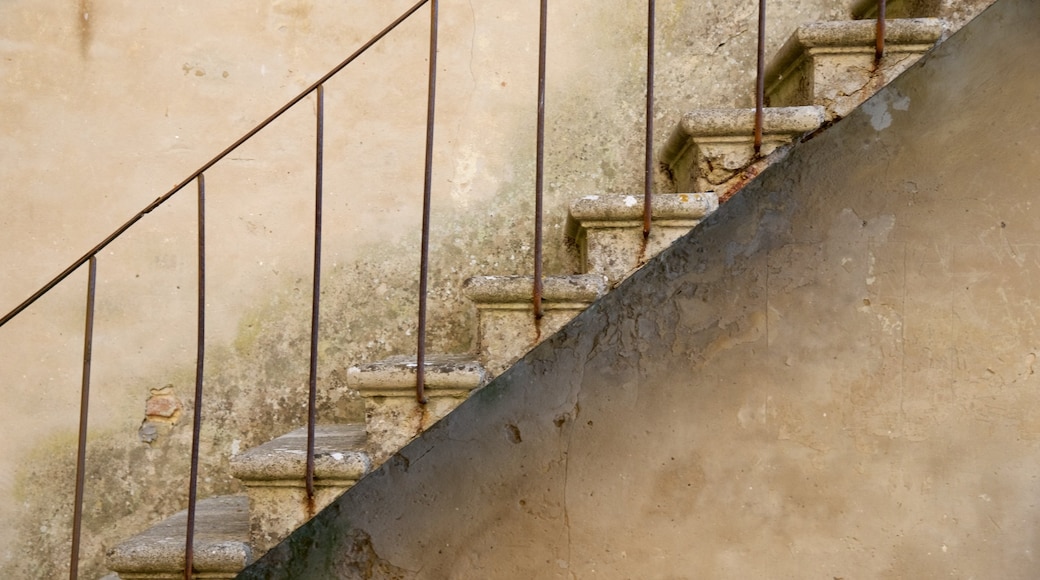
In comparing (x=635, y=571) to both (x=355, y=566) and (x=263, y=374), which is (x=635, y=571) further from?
(x=263, y=374)

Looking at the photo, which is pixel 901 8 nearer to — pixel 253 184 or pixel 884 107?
pixel 884 107

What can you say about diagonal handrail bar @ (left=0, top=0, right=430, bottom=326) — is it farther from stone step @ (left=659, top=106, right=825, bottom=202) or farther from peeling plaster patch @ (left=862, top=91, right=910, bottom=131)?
peeling plaster patch @ (left=862, top=91, right=910, bottom=131)

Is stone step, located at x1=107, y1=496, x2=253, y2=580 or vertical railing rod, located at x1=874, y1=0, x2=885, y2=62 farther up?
vertical railing rod, located at x1=874, y1=0, x2=885, y2=62

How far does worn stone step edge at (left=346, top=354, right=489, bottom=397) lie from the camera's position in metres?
2.41

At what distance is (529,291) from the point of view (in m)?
2.44

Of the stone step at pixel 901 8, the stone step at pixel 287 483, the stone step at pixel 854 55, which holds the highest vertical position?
the stone step at pixel 901 8

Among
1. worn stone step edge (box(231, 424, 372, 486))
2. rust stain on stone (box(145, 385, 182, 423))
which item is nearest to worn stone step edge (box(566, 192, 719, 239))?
worn stone step edge (box(231, 424, 372, 486))

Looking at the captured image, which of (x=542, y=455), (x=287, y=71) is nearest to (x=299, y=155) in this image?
(x=287, y=71)

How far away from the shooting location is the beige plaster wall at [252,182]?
333 centimetres

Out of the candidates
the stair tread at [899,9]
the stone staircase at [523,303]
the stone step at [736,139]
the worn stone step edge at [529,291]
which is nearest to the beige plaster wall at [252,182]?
the stair tread at [899,9]

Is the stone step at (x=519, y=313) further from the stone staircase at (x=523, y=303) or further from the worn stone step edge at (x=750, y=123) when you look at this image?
the worn stone step edge at (x=750, y=123)

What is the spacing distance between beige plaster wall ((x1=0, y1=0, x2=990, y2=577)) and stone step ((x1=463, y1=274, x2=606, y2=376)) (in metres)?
0.93

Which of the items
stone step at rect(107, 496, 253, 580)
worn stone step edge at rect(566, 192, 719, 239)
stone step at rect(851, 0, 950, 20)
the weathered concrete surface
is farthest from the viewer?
the weathered concrete surface

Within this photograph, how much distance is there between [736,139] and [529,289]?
0.70 m
